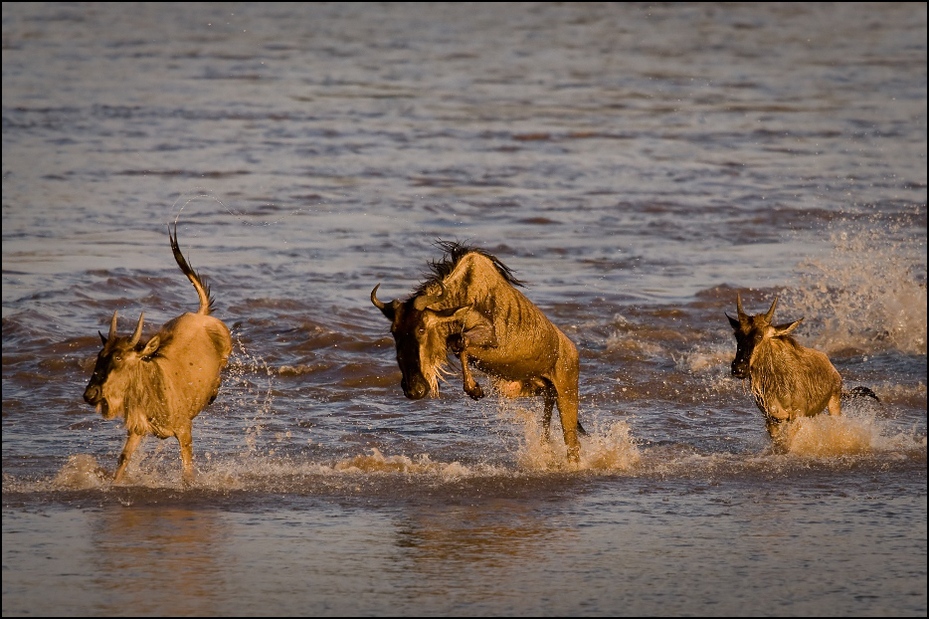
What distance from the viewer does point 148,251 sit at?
1836 cm

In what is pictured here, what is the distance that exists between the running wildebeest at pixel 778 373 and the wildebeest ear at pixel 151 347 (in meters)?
3.85

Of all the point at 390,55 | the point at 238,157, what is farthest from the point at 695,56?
the point at 238,157

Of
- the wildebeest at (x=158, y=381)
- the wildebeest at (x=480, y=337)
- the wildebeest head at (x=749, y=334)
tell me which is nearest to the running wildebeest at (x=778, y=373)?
the wildebeest head at (x=749, y=334)

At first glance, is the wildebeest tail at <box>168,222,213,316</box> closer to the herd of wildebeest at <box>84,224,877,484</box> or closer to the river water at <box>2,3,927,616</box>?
the herd of wildebeest at <box>84,224,877,484</box>

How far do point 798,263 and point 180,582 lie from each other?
488 inches

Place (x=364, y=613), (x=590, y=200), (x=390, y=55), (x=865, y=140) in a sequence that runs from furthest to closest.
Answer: (x=390, y=55) < (x=865, y=140) < (x=590, y=200) < (x=364, y=613)

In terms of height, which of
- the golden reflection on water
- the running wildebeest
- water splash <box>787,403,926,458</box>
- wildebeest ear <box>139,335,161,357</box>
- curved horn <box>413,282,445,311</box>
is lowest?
the golden reflection on water

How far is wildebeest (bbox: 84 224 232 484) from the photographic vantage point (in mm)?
9484

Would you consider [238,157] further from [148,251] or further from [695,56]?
[695,56]

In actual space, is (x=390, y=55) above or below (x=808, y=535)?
above

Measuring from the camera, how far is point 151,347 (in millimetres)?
9688

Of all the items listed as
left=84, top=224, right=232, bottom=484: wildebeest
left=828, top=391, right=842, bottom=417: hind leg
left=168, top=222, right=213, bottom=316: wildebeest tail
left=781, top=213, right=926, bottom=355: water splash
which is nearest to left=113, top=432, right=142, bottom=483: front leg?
left=84, top=224, right=232, bottom=484: wildebeest

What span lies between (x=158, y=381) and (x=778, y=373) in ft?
14.0

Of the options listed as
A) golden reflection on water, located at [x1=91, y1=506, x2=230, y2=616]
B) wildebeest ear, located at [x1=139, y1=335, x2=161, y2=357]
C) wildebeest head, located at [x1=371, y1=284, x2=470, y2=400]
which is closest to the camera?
golden reflection on water, located at [x1=91, y1=506, x2=230, y2=616]
